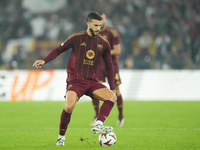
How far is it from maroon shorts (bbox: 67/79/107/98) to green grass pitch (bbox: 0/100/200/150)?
2.39 ft

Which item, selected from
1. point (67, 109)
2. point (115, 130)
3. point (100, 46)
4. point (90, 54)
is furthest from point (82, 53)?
point (115, 130)

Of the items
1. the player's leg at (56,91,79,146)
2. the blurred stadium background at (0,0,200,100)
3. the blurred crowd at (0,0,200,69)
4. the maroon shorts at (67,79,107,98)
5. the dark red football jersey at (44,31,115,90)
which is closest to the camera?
the player's leg at (56,91,79,146)

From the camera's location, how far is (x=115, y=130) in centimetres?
677

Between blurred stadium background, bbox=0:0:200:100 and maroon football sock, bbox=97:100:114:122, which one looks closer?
maroon football sock, bbox=97:100:114:122

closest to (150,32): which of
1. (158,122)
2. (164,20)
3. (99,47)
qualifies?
(164,20)

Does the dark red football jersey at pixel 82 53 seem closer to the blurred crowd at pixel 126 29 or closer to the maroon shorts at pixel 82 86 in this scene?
the maroon shorts at pixel 82 86

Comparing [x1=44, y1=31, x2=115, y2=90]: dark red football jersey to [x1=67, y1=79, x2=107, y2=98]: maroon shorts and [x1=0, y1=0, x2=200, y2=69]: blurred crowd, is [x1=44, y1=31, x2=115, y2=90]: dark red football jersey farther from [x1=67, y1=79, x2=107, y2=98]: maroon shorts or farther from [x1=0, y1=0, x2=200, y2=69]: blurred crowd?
[x1=0, y1=0, x2=200, y2=69]: blurred crowd

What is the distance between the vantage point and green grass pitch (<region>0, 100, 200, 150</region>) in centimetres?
513

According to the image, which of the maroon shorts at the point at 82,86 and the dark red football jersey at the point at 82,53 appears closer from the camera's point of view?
the maroon shorts at the point at 82,86

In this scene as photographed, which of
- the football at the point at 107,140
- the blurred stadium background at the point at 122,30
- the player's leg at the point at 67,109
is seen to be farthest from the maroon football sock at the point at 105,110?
the blurred stadium background at the point at 122,30

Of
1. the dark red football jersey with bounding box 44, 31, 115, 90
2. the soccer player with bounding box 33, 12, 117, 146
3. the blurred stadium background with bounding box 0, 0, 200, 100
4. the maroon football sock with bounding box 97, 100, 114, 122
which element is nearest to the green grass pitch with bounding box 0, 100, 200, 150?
the maroon football sock with bounding box 97, 100, 114, 122

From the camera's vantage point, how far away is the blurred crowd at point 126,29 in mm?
16594

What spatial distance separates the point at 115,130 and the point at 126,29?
11934 mm

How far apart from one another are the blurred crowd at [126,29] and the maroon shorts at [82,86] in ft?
34.1
